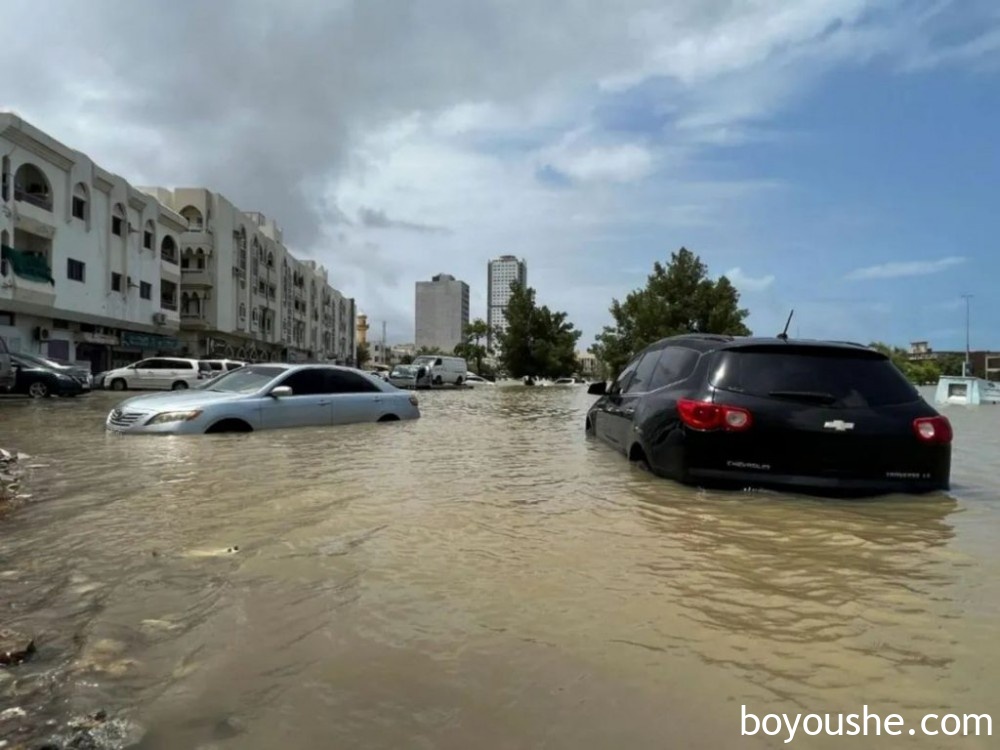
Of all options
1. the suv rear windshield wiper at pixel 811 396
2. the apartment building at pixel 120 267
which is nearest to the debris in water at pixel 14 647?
the suv rear windshield wiper at pixel 811 396

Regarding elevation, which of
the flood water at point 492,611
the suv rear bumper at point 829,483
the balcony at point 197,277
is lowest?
the flood water at point 492,611

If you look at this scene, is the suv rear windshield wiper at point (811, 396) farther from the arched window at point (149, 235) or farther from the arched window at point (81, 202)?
the arched window at point (149, 235)

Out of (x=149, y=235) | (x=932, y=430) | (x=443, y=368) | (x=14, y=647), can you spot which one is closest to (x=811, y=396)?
(x=932, y=430)

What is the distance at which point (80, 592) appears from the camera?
11.2 feet

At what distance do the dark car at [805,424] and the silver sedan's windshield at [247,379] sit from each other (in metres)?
7.25

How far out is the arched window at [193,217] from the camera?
50034mm

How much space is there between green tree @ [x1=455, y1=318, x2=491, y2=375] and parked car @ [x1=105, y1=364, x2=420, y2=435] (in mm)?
69666

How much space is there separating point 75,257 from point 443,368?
19.1 meters

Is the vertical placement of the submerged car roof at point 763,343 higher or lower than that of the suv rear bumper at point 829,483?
higher

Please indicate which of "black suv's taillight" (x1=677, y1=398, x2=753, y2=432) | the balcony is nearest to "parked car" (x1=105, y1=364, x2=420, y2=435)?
"black suv's taillight" (x1=677, y1=398, x2=753, y2=432)

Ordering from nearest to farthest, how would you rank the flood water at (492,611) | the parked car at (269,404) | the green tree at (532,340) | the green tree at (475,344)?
the flood water at (492,611) → the parked car at (269,404) → the green tree at (532,340) → the green tree at (475,344)

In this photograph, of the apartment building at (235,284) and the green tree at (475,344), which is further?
the green tree at (475,344)

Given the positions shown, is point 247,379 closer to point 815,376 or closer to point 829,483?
point 815,376

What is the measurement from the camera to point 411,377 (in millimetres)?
37469
